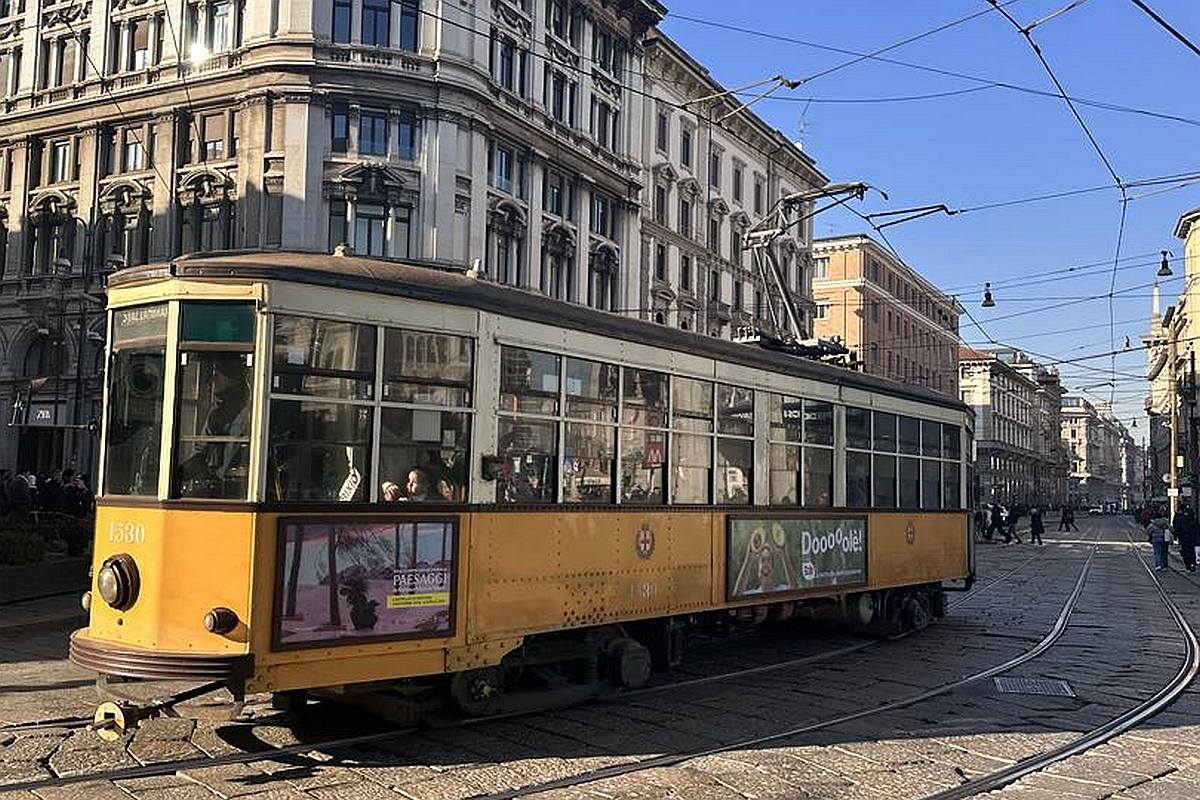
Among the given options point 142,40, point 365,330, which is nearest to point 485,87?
point 142,40

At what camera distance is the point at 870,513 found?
11727 mm

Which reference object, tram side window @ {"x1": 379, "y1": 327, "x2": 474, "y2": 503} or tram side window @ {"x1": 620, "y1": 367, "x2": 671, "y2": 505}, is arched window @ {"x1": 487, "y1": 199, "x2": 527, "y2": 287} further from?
tram side window @ {"x1": 379, "y1": 327, "x2": 474, "y2": 503}

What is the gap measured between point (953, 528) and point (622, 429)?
7282 mm

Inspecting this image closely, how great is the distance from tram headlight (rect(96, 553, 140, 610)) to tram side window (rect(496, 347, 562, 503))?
2276mm

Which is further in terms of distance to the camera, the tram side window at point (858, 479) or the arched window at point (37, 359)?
the arched window at point (37, 359)

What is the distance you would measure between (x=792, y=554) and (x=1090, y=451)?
499 ft

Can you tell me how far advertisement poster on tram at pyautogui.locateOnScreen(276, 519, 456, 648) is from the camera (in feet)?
20.5

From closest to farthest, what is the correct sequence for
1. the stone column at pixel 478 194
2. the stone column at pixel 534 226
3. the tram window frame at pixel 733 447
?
the tram window frame at pixel 733 447 < the stone column at pixel 478 194 < the stone column at pixel 534 226

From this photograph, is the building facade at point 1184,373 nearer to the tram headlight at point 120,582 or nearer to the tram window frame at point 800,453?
the tram window frame at point 800,453

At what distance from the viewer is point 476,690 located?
286 inches

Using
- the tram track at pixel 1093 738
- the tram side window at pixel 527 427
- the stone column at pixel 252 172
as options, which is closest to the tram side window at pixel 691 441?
the tram side window at pixel 527 427

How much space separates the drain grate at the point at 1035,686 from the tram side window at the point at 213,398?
690cm

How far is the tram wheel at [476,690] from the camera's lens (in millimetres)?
7141

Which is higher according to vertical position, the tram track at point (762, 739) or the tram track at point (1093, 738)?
the tram track at point (762, 739)
